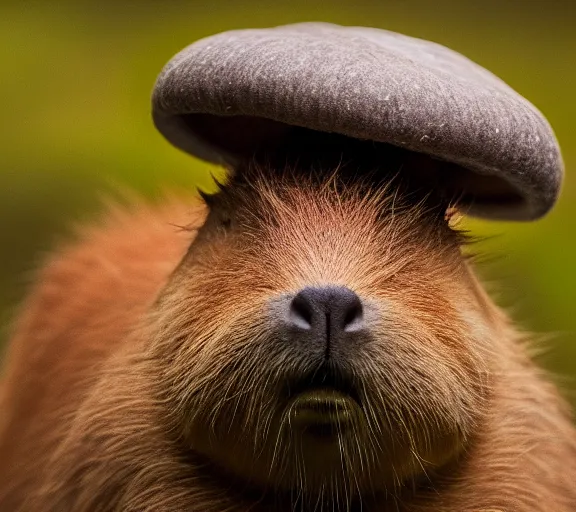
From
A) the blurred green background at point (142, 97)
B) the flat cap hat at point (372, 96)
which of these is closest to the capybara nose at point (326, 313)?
the flat cap hat at point (372, 96)

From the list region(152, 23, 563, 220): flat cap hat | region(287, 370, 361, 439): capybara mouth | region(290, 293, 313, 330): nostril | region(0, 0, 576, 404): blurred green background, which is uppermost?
region(0, 0, 576, 404): blurred green background

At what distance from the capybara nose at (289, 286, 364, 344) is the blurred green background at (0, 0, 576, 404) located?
1.88m

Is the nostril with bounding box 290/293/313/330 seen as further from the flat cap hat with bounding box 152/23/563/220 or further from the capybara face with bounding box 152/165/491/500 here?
the flat cap hat with bounding box 152/23/563/220

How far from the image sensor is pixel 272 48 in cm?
178

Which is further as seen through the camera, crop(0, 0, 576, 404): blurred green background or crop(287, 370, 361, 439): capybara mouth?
crop(0, 0, 576, 404): blurred green background

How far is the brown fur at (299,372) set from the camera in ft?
5.60

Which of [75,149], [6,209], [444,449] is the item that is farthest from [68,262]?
[75,149]

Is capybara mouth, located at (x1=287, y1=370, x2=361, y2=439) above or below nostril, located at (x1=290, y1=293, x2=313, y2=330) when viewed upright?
below

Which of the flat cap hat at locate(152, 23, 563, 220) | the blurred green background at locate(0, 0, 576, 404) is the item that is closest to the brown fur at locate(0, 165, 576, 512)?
the flat cap hat at locate(152, 23, 563, 220)

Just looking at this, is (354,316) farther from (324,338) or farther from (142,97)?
(142,97)

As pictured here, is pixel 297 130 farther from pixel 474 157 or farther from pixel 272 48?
pixel 474 157

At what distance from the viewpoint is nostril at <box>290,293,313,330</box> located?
162 centimetres

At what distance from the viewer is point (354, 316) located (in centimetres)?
163

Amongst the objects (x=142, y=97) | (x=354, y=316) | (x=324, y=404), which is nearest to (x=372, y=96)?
(x=354, y=316)
